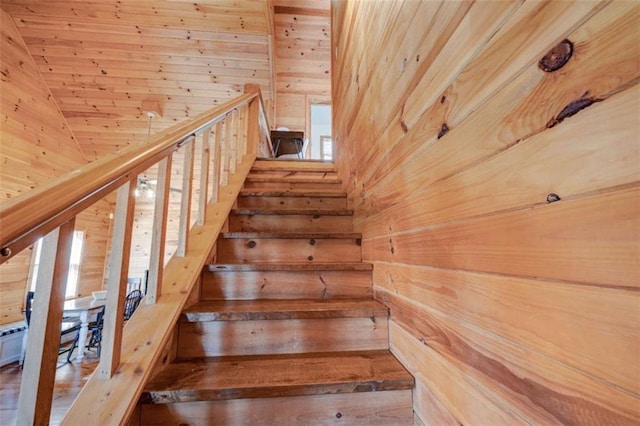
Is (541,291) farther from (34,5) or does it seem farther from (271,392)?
(34,5)

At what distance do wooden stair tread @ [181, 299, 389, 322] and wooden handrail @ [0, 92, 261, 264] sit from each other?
588 millimetres

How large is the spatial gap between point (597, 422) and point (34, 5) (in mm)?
4949

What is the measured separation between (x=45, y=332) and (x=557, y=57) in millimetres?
1071

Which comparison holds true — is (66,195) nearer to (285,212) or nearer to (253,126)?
(285,212)

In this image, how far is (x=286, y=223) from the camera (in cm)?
189

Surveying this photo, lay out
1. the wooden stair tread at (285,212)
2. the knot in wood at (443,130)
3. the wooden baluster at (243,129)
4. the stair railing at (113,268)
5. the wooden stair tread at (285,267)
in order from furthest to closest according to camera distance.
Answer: the wooden baluster at (243,129) < the wooden stair tread at (285,212) < the wooden stair tread at (285,267) < the knot in wood at (443,130) < the stair railing at (113,268)

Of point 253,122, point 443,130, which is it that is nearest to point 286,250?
point 443,130

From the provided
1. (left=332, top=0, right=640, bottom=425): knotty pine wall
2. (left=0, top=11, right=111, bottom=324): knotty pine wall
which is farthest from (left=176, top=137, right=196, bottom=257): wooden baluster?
(left=0, top=11, right=111, bottom=324): knotty pine wall

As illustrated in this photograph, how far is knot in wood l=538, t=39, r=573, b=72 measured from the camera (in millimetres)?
432

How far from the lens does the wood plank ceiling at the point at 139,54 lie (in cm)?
316

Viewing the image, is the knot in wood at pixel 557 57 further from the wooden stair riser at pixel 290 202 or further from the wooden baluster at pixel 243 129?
the wooden baluster at pixel 243 129

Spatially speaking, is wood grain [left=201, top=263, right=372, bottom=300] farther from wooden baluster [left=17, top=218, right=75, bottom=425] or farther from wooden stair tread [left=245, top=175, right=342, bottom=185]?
wooden stair tread [left=245, top=175, right=342, bottom=185]

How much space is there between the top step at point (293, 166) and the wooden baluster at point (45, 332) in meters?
2.11

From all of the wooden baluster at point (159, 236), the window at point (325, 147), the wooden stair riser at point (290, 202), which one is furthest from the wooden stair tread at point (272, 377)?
the window at point (325, 147)
